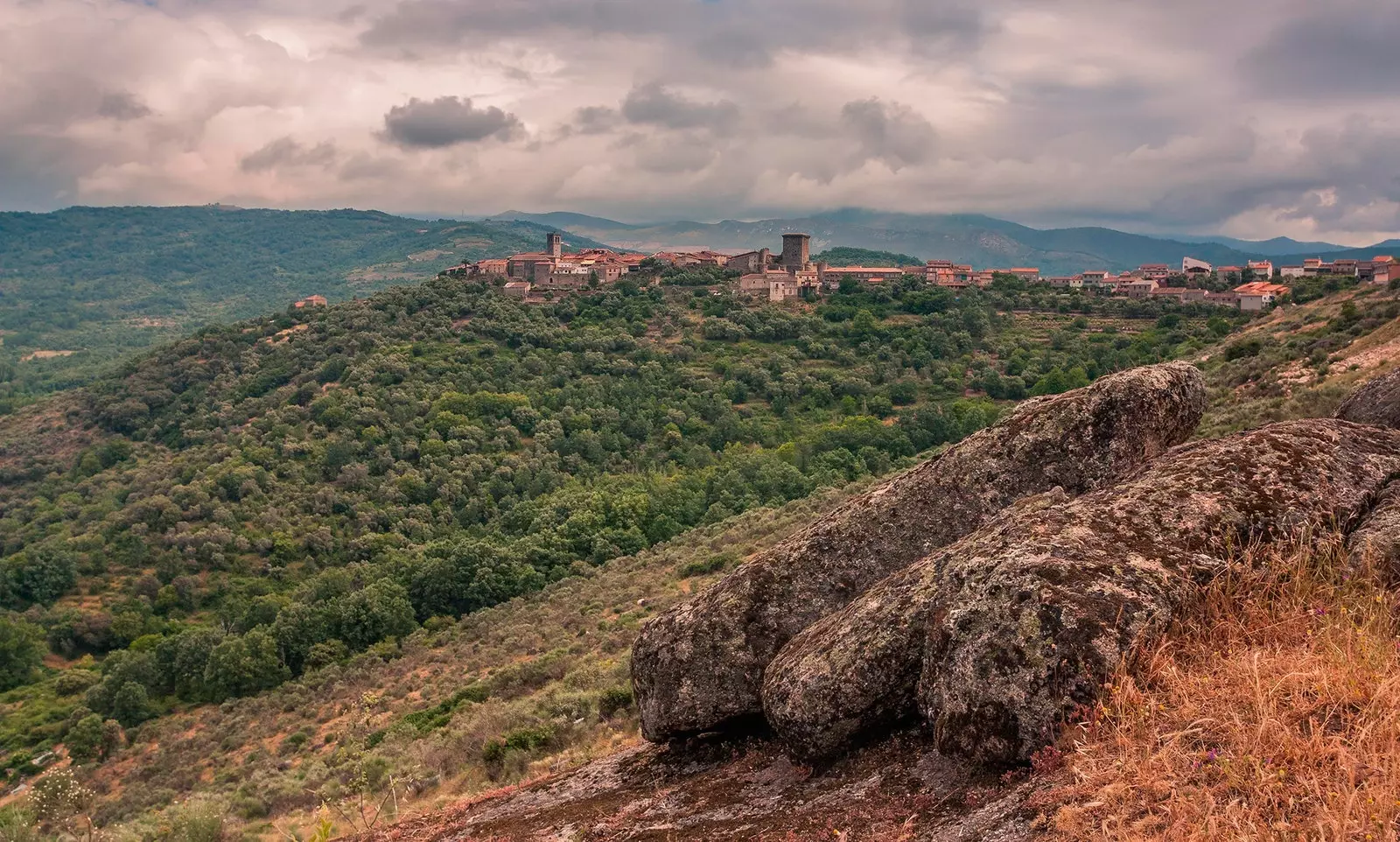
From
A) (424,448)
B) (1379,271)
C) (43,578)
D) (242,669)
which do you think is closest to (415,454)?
(424,448)

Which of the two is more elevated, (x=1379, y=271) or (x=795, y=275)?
(x=795, y=275)

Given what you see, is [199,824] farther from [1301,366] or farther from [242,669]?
[1301,366]

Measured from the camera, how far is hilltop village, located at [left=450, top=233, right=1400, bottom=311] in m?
90.3

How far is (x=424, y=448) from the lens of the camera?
58.1 m

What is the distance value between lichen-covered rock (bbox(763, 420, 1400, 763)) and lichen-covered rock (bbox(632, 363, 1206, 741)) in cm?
59

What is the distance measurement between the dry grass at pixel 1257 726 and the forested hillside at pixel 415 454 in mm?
19021

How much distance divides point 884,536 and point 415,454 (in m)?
55.7

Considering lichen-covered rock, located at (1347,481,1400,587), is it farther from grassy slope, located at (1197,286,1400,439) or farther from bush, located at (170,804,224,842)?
bush, located at (170,804,224,842)

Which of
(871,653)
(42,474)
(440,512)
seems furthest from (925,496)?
(42,474)

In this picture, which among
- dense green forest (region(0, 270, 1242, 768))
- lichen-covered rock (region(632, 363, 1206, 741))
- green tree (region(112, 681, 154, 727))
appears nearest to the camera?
lichen-covered rock (region(632, 363, 1206, 741))

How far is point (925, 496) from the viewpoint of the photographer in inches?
289

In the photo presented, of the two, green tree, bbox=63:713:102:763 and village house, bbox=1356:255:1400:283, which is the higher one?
village house, bbox=1356:255:1400:283

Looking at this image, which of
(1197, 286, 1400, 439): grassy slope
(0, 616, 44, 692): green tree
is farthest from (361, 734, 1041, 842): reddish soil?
(0, 616, 44, 692): green tree

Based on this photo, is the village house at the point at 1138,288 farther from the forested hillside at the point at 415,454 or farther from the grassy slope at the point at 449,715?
the grassy slope at the point at 449,715
